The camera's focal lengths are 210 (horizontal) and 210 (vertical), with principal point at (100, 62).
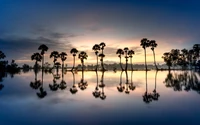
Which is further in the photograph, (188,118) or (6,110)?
(6,110)

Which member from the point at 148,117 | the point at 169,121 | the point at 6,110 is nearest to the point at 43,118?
the point at 6,110

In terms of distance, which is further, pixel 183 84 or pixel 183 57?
pixel 183 57

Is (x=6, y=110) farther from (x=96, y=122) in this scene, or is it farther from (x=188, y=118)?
(x=188, y=118)

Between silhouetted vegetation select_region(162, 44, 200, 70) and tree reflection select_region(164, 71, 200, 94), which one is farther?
silhouetted vegetation select_region(162, 44, 200, 70)

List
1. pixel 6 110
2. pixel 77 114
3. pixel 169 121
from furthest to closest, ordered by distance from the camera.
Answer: pixel 6 110 → pixel 77 114 → pixel 169 121

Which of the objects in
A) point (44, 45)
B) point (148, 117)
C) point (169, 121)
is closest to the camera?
point (169, 121)

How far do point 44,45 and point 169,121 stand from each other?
10476 cm

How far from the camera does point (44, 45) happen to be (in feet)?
356

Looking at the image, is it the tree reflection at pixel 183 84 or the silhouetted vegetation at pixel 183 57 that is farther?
the silhouetted vegetation at pixel 183 57

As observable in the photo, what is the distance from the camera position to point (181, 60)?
4943 inches

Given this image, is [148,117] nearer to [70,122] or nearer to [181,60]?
[70,122]

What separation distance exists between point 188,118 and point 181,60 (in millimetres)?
124150

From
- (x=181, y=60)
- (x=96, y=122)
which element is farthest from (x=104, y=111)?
(x=181, y=60)

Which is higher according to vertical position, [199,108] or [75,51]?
[75,51]
